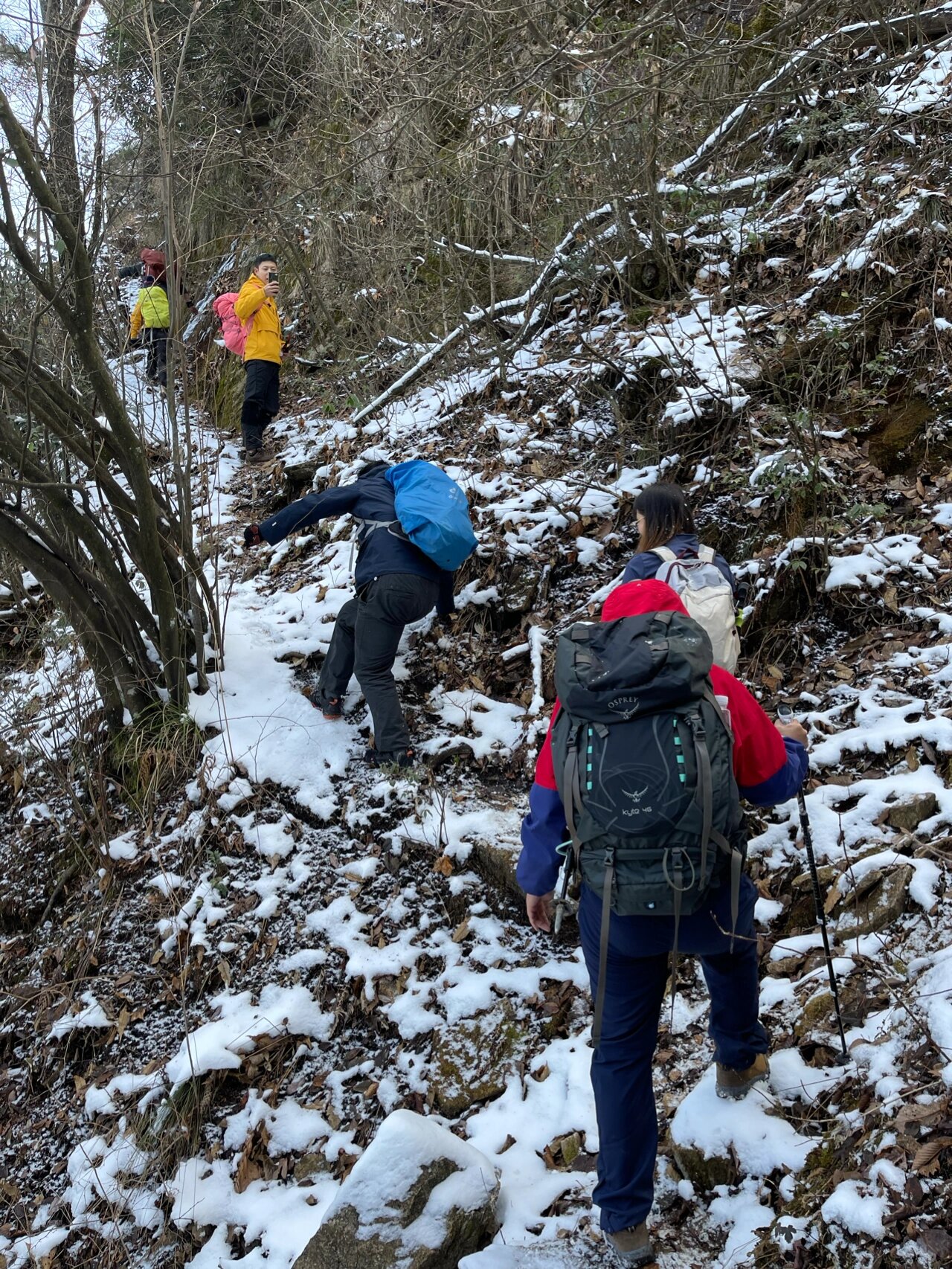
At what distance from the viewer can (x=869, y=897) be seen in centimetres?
344

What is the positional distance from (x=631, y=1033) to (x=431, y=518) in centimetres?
282

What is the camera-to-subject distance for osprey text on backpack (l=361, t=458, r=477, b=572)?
15.3 feet

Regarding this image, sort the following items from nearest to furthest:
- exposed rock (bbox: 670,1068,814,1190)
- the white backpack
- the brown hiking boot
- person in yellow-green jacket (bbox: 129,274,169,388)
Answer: exposed rock (bbox: 670,1068,814,1190)
the brown hiking boot
the white backpack
person in yellow-green jacket (bbox: 129,274,169,388)

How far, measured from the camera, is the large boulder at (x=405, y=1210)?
9.30 feet

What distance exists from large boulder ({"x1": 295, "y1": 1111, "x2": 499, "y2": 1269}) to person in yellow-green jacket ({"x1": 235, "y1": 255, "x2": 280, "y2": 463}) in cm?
673

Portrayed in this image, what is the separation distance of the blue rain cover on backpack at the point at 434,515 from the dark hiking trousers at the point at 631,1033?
248cm

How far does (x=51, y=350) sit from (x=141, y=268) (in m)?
4.41

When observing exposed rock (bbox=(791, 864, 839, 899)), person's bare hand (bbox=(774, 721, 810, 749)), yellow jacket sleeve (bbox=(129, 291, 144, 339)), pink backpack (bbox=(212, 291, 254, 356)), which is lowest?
exposed rock (bbox=(791, 864, 839, 899))

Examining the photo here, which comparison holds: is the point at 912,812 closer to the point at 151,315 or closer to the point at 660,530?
the point at 660,530

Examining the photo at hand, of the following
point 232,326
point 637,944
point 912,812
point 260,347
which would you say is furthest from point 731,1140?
point 232,326

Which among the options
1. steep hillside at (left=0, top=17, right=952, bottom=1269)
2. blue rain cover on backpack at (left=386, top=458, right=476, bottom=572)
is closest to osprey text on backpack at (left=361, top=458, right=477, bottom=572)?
blue rain cover on backpack at (left=386, top=458, right=476, bottom=572)

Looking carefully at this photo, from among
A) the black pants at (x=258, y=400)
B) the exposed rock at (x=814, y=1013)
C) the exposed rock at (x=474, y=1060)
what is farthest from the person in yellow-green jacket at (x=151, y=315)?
the exposed rock at (x=814, y=1013)

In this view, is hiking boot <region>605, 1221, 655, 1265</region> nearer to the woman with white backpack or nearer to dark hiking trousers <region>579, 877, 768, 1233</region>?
dark hiking trousers <region>579, 877, 768, 1233</region>

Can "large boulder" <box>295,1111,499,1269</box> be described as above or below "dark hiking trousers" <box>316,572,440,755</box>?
below
